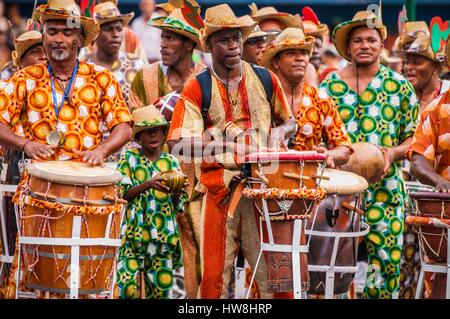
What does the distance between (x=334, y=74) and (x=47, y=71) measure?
126 inches

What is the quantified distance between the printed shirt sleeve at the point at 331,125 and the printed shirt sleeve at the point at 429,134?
1.78 feet

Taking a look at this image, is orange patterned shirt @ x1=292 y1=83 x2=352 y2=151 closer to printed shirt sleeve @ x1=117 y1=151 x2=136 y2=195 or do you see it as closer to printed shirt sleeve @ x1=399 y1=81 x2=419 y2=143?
printed shirt sleeve @ x1=399 y1=81 x2=419 y2=143

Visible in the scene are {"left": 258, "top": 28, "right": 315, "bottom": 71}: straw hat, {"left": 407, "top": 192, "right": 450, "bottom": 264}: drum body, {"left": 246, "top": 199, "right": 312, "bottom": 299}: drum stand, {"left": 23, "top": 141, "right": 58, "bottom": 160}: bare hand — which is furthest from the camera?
{"left": 258, "top": 28, "right": 315, "bottom": 71}: straw hat

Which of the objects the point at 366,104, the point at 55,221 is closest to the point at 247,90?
the point at 55,221

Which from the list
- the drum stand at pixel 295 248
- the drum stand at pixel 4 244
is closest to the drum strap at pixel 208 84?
the drum stand at pixel 295 248

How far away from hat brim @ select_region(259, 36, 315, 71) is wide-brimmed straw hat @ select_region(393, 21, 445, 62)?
2112 mm

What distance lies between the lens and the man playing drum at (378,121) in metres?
10.3

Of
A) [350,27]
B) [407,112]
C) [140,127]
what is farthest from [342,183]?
[350,27]

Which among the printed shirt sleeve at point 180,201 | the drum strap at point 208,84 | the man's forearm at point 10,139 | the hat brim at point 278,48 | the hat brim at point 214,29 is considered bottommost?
the printed shirt sleeve at point 180,201

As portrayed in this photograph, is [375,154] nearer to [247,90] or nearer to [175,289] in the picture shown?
[247,90]

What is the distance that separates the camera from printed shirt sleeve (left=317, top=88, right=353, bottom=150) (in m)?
9.31

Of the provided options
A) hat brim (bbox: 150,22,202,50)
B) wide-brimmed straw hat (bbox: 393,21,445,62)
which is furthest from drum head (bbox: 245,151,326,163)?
wide-brimmed straw hat (bbox: 393,21,445,62)

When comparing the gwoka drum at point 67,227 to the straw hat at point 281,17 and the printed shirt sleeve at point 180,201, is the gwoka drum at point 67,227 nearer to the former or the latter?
the printed shirt sleeve at point 180,201

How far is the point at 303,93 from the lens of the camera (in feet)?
32.5
